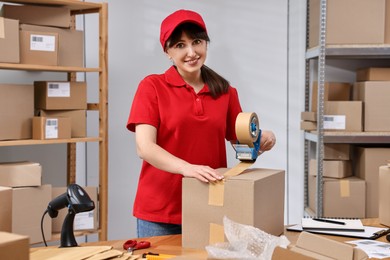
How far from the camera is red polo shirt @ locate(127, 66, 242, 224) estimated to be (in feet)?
6.40

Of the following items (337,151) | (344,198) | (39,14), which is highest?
(39,14)

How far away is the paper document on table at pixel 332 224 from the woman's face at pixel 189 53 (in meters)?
0.68

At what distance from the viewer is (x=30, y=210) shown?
2809 mm

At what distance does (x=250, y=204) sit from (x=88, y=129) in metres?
2.05

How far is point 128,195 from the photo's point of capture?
11.5ft

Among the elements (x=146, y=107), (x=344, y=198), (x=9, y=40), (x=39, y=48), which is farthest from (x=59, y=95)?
(x=344, y=198)

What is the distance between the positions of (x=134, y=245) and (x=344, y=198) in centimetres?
181

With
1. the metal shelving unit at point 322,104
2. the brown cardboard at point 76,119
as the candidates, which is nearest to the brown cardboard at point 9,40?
the brown cardboard at point 76,119

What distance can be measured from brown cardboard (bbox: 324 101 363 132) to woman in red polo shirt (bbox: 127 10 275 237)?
1289mm

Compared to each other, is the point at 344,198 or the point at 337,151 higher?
the point at 337,151

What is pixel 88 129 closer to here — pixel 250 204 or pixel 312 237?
pixel 250 204

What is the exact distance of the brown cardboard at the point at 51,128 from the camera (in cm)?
286

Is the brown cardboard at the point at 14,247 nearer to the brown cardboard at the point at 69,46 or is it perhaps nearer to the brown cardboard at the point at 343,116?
the brown cardboard at the point at 69,46

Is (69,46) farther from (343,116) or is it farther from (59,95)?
(343,116)
